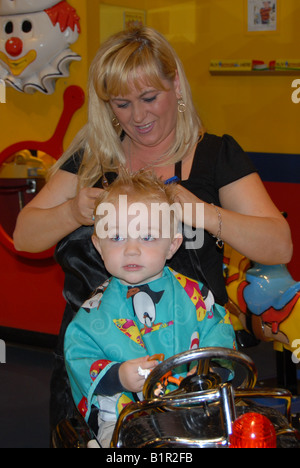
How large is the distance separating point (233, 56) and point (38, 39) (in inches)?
50.8

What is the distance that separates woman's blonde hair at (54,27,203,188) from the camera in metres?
1.72

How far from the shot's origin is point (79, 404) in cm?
161

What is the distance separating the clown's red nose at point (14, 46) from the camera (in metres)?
3.10

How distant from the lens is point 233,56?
386 cm

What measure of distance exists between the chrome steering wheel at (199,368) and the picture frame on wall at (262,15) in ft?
9.17

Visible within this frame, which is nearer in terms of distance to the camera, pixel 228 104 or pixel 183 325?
pixel 183 325

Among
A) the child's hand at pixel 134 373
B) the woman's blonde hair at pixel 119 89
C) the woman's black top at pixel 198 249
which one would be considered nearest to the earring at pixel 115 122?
the woman's blonde hair at pixel 119 89

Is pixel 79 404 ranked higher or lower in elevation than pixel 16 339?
higher

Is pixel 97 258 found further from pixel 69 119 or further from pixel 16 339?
pixel 16 339

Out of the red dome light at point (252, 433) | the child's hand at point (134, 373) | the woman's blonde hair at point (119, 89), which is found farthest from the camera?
the woman's blonde hair at point (119, 89)

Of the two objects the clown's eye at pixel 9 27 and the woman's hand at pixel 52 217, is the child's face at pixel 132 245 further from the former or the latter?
the clown's eye at pixel 9 27

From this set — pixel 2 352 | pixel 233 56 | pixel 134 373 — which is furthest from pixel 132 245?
pixel 233 56

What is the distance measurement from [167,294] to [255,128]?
243cm
